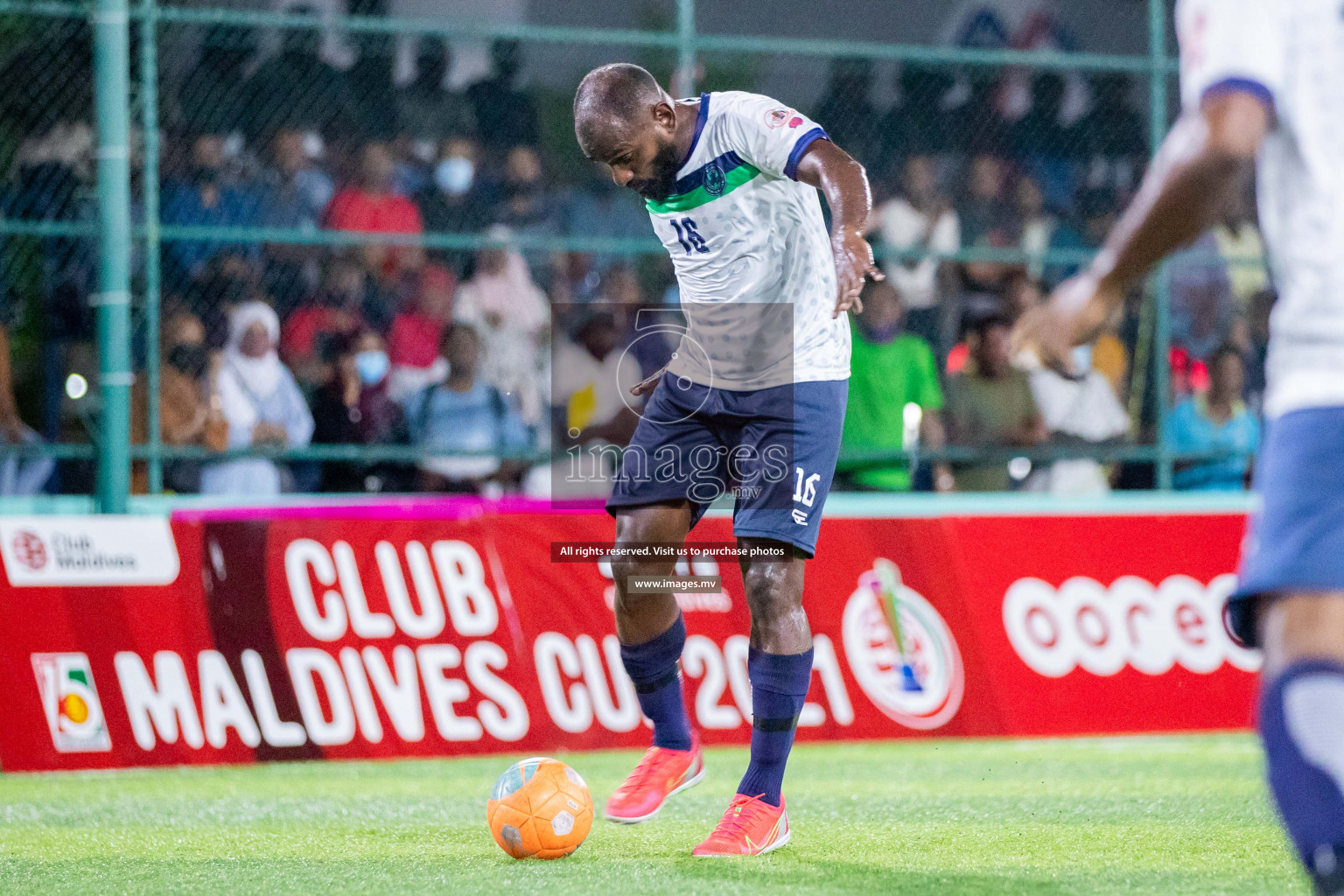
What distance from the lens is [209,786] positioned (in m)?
6.65

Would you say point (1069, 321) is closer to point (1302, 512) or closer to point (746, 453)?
point (1302, 512)

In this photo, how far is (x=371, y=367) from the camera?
8.88m

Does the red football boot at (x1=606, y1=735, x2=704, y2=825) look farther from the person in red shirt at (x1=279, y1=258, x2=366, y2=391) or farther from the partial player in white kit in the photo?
the person in red shirt at (x1=279, y1=258, x2=366, y2=391)

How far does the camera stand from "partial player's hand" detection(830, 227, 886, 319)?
4.04 meters

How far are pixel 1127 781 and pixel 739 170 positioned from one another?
3.18m

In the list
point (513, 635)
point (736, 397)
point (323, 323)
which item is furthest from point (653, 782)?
point (323, 323)

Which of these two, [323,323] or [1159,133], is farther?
[1159,133]

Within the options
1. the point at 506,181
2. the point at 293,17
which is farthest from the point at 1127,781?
the point at 293,17

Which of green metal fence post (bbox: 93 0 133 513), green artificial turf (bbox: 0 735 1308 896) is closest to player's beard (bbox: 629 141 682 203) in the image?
green artificial turf (bbox: 0 735 1308 896)

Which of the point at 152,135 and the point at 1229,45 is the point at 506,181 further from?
the point at 1229,45

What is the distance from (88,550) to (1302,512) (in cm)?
620

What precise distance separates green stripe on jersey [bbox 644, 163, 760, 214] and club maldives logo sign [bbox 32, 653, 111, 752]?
3.99 metres

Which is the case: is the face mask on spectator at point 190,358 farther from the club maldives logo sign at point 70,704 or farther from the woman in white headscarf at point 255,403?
the club maldives logo sign at point 70,704

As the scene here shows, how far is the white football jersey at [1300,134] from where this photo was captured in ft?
7.84
